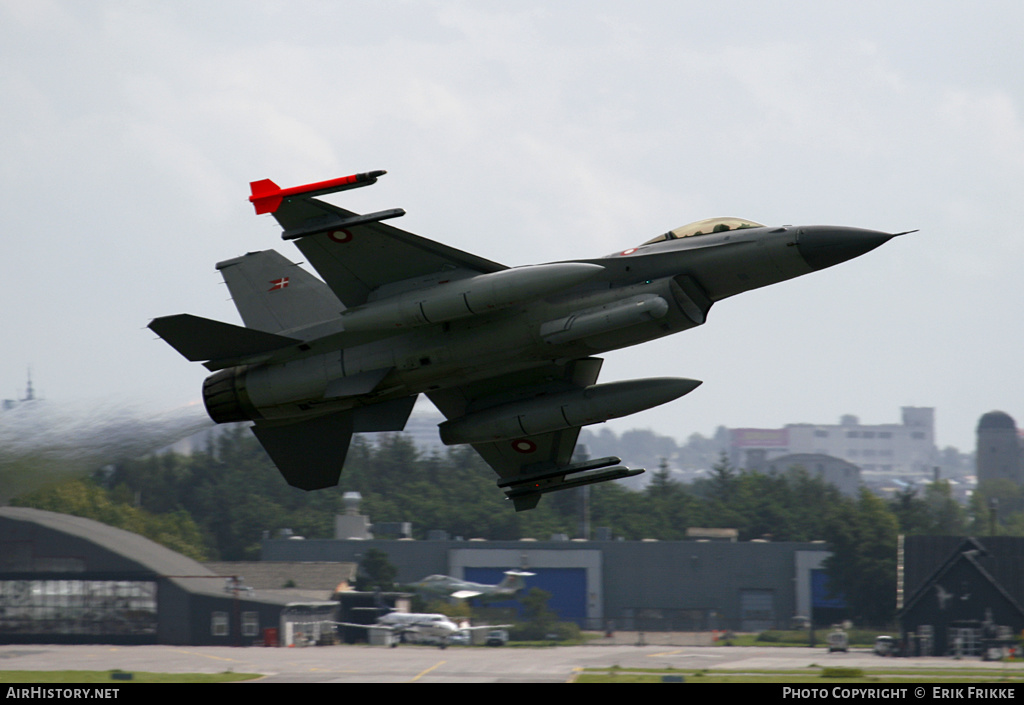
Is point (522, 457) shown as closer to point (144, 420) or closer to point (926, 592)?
point (144, 420)

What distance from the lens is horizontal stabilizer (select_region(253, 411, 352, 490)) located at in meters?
18.3

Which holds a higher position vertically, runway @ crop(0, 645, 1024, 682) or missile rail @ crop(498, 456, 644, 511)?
missile rail @ crop(498, 456, 644, 511)

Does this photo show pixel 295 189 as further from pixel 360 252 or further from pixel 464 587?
pixel 464 587

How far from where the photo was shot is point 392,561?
49688 millimetres

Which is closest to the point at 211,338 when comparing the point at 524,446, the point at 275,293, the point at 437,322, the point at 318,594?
the point at 275,293

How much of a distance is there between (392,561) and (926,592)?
23.3 meters

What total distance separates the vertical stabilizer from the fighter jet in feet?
95.3

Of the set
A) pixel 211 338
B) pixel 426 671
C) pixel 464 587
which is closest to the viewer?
pixel 211 338

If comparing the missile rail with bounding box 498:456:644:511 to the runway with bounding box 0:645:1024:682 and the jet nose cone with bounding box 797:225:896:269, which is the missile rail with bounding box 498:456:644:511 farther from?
the runway with bounding box 0:645:1024:682

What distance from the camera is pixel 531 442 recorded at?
19.7 metres

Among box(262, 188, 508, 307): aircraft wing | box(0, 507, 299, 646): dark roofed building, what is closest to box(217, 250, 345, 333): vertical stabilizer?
box(262, 188, 508, 307): aircraft wing

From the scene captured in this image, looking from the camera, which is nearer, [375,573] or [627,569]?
[375,573]

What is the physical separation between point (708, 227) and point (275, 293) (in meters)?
7.34
